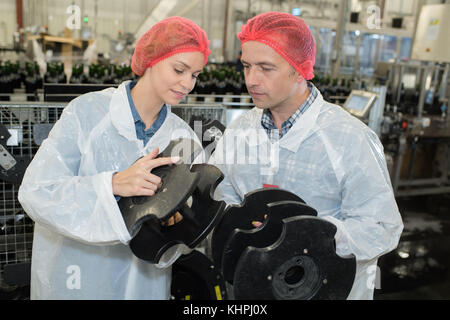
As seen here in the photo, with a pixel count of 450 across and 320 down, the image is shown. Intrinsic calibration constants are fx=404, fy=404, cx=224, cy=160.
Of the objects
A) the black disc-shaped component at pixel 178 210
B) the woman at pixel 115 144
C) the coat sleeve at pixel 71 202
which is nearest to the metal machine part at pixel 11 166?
the woman at pixel 115 144

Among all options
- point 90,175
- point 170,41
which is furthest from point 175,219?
point 170,41

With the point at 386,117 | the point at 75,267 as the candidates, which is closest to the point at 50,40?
the point at 386,117

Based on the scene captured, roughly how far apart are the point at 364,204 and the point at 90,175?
2.49ft

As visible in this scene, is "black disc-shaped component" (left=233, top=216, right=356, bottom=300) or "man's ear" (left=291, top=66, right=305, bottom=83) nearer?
"black disc-shaped component" (left=233, top=216, right=356, bottom=300)

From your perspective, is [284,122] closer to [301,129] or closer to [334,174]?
[301,129]

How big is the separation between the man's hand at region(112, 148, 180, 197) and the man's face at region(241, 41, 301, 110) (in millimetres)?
397

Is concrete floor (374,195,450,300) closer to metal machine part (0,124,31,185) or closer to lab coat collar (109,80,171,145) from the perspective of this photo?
lab coat collar (109,80,171,145)

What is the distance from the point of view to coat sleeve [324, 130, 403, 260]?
3.39 ft

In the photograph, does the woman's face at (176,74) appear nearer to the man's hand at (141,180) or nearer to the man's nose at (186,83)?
the man's nose at (186,83)

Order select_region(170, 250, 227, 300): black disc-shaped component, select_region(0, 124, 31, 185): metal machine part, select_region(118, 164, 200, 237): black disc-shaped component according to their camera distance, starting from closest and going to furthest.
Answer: select_region(118, 164, 200, 237): black disc-shaped component → select_region(0, 124, 31, 185): metal machine part → select_region(170, 250, 227, 300): black disc-shaped component

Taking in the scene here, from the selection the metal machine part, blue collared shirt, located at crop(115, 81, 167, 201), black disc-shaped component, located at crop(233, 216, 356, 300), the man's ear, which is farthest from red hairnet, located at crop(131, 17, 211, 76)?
the metal machine part

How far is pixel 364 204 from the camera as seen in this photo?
1.10 m

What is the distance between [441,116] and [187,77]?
4397 mm

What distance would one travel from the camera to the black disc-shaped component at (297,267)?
2.70 ft
